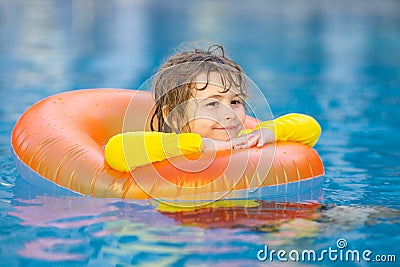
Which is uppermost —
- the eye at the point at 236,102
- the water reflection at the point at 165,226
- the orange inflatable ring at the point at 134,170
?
the eye at the point at 236,102

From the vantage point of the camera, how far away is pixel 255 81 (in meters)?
6.43

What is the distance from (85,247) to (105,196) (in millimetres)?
451

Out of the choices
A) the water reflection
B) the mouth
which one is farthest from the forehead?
the water reflection

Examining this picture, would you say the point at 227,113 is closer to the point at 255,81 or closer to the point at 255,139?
the point at 255,139

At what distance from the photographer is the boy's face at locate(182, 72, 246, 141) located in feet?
9.83

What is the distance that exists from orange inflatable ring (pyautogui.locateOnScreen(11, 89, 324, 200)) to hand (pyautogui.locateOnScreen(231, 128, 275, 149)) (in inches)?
1.1

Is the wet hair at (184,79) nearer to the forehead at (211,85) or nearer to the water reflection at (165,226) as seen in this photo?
the forehead at (211,85)

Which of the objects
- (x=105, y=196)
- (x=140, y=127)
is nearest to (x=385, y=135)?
(x=140, y=127)

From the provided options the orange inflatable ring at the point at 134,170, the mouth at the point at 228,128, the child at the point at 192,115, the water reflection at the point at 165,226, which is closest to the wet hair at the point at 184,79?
the child at the point at 192,115

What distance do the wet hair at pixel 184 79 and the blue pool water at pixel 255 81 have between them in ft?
1.50

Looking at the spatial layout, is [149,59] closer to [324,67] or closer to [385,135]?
[324,67]

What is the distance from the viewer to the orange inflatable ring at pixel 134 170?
2.90 meters

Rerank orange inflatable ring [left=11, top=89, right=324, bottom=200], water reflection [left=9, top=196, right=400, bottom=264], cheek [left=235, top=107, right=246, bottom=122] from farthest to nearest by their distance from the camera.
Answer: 1. cheek [left=235, top=107, right=246, bottom=122]
2. orange inflatable ring [left=11, top=89, right=324, bottom=200]
3. water reflection [left=9, top=196, right=400, bottom=264]

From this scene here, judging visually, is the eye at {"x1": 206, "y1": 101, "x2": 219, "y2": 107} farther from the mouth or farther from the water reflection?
the water reflection
